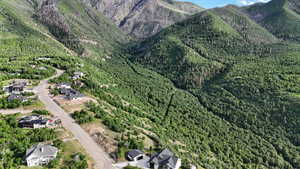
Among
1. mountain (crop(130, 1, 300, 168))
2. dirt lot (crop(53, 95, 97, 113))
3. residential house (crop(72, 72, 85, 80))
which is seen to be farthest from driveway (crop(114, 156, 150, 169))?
residential house (crop(72, 72, 85, 80))

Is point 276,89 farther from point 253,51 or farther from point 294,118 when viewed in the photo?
point 253,51

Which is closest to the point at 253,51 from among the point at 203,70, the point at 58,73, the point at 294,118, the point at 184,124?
the point at 203,70

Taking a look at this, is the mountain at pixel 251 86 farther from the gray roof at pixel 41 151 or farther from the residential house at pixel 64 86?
the residential house at pixel 64 86

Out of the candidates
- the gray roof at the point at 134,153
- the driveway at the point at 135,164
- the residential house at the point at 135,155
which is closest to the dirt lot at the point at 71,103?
the gray roof at the point at 134,153

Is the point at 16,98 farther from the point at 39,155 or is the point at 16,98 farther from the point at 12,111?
the point at 39,155

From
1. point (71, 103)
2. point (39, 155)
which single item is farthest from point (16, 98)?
point (39, 155)

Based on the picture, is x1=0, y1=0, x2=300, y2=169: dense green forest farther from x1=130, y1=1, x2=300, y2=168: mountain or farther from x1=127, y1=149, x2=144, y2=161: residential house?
x1=127, y1=149, x2=144, y2=161: residential house

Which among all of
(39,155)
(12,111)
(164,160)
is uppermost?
(164,160)
